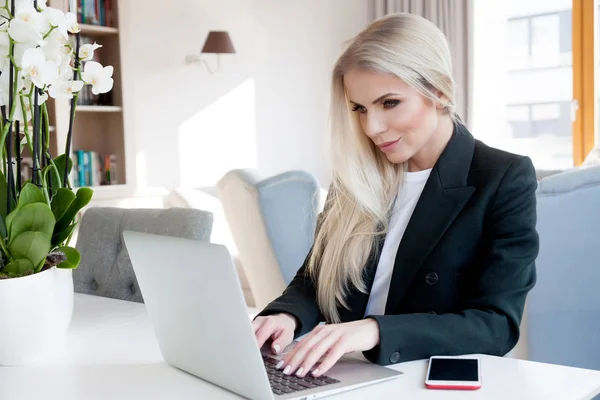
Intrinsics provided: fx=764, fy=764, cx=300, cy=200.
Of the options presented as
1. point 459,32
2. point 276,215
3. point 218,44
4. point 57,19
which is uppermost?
point 459,32

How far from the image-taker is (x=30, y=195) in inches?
48.9

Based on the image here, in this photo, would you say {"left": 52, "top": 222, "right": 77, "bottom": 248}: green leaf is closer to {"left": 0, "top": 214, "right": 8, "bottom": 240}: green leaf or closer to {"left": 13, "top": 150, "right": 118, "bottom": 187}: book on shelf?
{"left": 0, "top": 214, "right": 8, "bottom": 240}: green leaf

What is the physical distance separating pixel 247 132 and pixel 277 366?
4626 mm

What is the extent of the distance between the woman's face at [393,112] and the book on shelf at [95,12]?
3.32m

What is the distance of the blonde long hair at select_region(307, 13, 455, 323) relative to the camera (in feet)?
4.70

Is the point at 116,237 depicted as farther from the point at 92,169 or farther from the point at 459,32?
the point at 459,32

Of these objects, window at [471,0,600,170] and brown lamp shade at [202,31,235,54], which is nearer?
brown lamp shade at [202,31,235,54]

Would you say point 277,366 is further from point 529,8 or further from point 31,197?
point 529,8

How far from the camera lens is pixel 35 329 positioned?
121 cm

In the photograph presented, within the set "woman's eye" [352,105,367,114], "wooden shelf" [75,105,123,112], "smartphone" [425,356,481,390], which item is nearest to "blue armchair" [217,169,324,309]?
"woman's eye" [352,105,367,114]

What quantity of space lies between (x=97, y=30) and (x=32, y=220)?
11.2 feet

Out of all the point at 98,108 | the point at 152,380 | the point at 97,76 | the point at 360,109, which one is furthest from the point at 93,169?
the point at 152,380

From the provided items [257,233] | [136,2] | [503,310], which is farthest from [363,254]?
[136,2]

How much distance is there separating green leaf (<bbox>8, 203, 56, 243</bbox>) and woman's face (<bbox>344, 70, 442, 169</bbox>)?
61 centimetres
